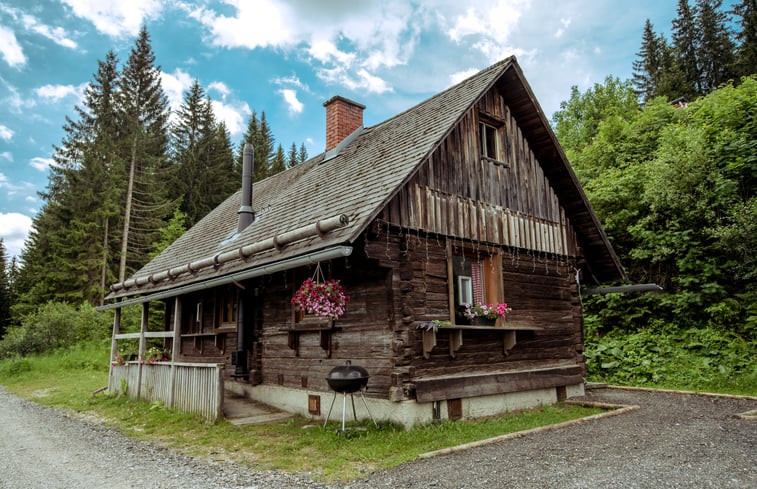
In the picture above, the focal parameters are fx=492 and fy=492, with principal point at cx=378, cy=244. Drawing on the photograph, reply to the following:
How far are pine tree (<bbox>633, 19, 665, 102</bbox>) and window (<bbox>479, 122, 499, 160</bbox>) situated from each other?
3067 centimetres

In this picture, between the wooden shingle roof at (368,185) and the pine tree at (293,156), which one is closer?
the wooden shingle roof at (368,185)

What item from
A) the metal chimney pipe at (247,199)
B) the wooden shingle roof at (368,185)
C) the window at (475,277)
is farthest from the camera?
the metal chimney pipe at (247,199)

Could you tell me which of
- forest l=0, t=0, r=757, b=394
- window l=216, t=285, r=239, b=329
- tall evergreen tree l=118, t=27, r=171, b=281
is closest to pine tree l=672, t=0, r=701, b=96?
forest l=0, t=0, r=757, b=394

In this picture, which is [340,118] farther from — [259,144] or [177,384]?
[259,144]

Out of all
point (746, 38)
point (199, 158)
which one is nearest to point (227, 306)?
point (199, 158)

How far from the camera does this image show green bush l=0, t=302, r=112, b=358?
72.8 ft

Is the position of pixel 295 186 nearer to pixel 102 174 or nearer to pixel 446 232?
pixel 446 232

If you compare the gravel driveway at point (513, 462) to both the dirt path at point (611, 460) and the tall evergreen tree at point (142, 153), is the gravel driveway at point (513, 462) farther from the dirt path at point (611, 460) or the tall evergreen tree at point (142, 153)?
the tall evergreen tree at point (142, 153)

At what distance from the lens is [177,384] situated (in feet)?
32.5

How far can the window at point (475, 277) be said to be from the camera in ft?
30.9

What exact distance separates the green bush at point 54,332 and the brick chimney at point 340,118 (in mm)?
16506

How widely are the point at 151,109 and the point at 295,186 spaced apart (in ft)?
81.9

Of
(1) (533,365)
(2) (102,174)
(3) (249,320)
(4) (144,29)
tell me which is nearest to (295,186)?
(3) (249,320)

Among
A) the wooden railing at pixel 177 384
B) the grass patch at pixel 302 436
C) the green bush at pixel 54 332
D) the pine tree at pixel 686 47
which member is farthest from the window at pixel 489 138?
the pine tree at pixel 686 47
